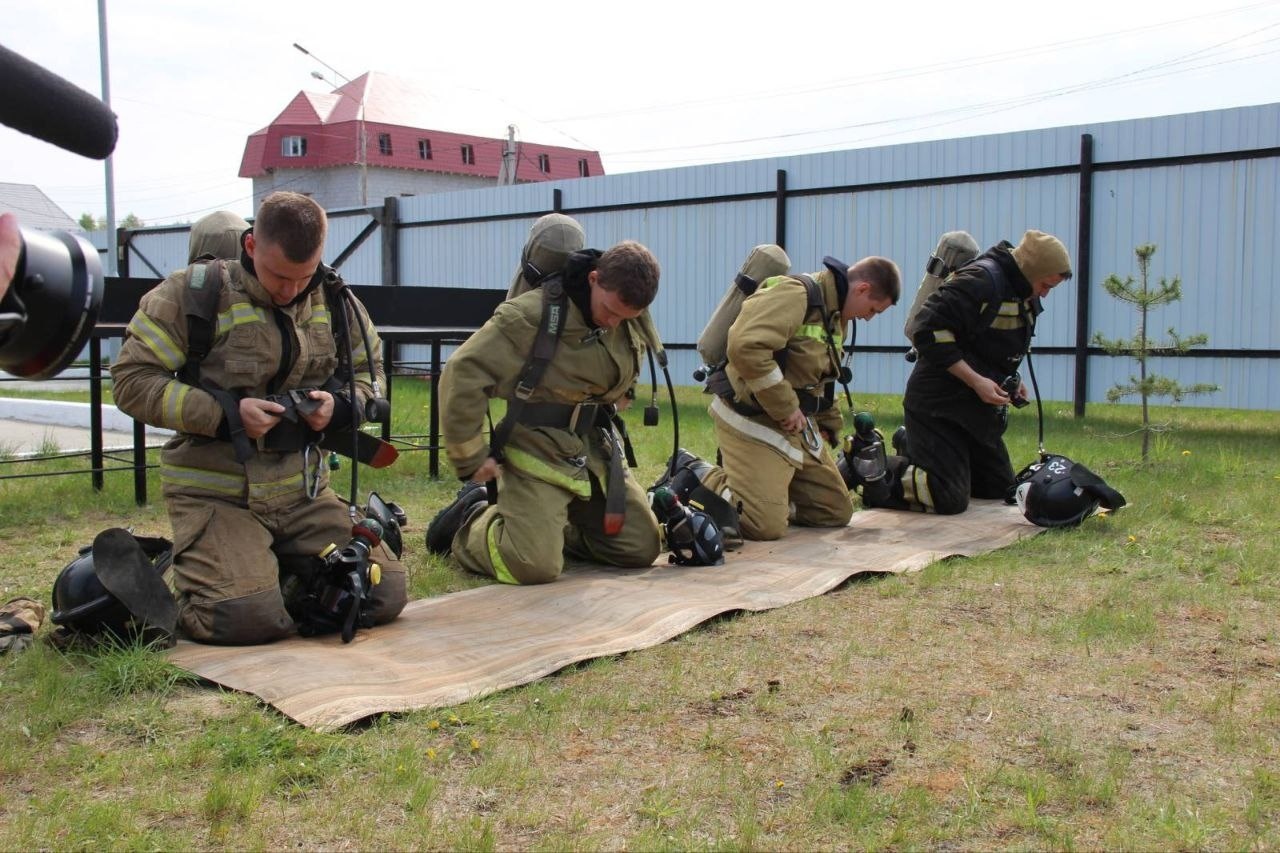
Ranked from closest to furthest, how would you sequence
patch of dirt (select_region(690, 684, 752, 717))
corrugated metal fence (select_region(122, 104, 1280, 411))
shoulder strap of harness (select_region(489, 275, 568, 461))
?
patch of dirt (select_region(690, 684, 752, 717)) → shoulder strap of harness (select_region(489, 275, 568, 461)) → corrugated metal fence (select_region(122, 104, 1280, 411))

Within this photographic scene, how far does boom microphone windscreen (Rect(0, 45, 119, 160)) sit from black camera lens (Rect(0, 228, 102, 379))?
44 cm

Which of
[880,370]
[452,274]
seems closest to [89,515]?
[880,370]

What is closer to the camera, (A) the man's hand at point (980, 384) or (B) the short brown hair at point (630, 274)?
(B) the short brown hair at point (630, 274)

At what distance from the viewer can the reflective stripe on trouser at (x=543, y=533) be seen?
16.6ft

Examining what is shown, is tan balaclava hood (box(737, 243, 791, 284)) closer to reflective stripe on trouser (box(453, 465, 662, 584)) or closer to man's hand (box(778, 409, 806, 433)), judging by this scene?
man's hand (box(778, 409, 806, 433))

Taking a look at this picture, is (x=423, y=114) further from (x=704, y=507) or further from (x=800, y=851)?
(x=800, y=851)

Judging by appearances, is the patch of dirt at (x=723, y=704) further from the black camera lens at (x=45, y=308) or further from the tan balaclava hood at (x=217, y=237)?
the tan balaclava hood at (x=217, y=237)

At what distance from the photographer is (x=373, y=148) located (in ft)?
150

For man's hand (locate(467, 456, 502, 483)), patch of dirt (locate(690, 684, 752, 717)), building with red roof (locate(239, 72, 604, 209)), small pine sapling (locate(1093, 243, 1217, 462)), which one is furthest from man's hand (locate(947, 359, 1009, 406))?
building with red roof (locate(239, 72, 604, 209))

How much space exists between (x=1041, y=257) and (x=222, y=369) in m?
4.55

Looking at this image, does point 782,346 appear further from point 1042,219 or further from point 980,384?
point 1042,219

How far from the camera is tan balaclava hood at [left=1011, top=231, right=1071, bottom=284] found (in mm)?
6605

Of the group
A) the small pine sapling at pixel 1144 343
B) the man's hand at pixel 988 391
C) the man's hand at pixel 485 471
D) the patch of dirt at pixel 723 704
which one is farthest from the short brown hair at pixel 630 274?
the small pine sapling at pixel 1144 343

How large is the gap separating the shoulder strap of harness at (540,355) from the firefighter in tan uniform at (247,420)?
916mm
